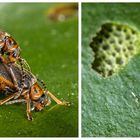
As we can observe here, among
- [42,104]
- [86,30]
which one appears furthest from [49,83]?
[86,30]

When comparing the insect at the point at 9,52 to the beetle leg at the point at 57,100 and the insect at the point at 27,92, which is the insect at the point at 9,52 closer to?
the insect at the point at 27,92

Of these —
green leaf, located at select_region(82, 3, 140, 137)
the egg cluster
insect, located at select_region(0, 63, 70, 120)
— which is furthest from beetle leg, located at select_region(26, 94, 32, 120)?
the egg cluster

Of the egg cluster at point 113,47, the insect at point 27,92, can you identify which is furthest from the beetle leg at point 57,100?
the egg cluster at point 113,47

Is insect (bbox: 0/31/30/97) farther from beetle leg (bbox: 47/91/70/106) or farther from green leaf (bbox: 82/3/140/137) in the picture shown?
green leaf (bbox: 82/3/140/137)

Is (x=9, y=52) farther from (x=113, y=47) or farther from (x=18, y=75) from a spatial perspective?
(x=113, y=47)

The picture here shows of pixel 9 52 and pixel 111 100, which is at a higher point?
pixel 9 52

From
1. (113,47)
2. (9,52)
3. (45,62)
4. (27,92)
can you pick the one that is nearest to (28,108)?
(27,92)
